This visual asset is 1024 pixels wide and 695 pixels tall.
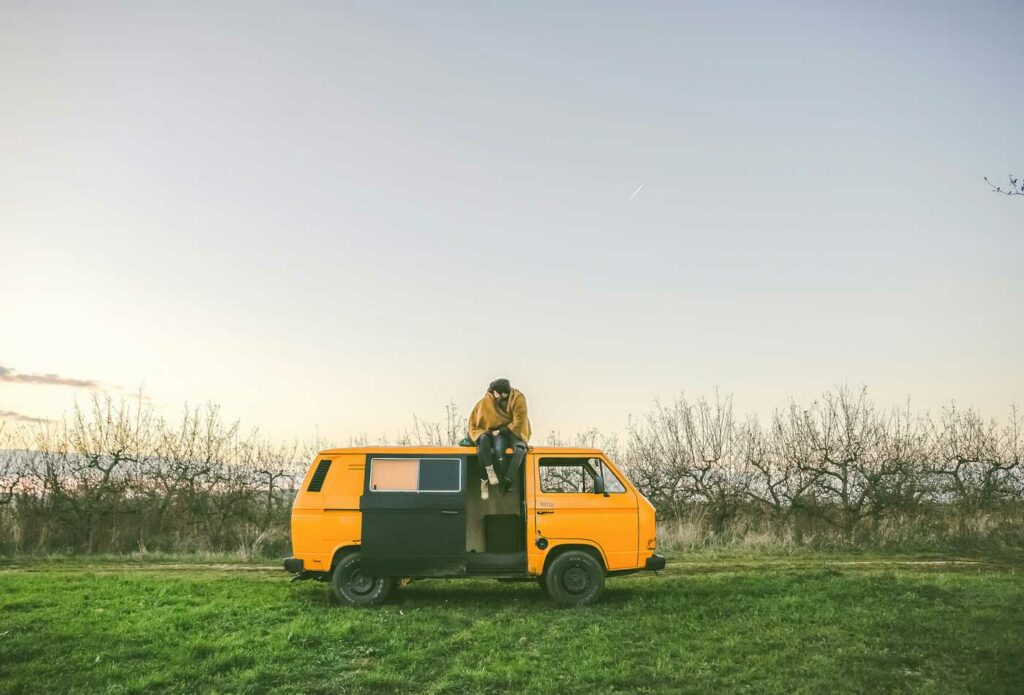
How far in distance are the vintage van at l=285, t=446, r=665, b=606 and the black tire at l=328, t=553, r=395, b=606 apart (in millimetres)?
15

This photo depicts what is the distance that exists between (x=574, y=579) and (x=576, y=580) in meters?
0.03

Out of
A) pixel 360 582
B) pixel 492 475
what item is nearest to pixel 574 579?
pixel 492 475

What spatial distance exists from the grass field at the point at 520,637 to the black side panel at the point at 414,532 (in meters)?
0.64

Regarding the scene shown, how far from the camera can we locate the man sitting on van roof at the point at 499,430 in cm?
1131

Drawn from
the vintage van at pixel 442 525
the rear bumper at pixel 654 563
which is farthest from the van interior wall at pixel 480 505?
the rear bumper at pixel 654 563

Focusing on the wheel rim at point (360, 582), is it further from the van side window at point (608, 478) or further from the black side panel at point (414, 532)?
the van side window at point (608, 478)

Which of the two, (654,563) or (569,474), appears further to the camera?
(569,474)

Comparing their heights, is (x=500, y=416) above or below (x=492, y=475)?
above

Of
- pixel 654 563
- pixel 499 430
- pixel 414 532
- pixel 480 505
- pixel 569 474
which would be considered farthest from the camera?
pixel 480 505

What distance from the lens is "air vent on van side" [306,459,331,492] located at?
1132cm

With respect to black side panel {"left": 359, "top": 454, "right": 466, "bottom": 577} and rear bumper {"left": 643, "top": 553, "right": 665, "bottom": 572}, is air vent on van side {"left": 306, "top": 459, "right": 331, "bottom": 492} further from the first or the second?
rear bumper {"left": 643, "top": 553, "right": 665, "bottom": 572}

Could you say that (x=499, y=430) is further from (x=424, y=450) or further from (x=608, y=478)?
(x=608, y=478)

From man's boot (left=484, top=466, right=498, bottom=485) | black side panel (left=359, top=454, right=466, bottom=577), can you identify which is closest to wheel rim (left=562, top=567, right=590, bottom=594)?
black side panel (left=359, top=454, right=466, bottom=577)

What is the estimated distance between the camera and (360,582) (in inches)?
443
